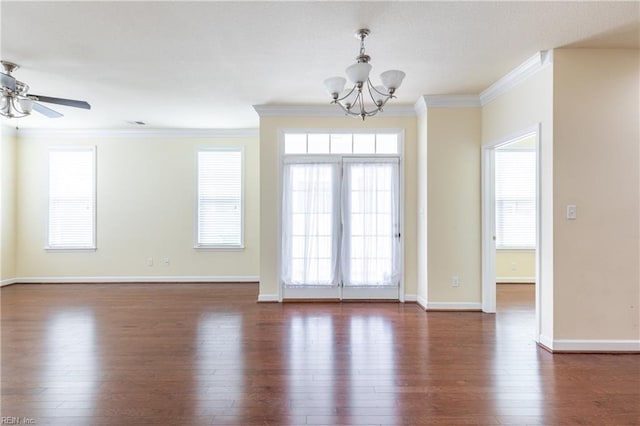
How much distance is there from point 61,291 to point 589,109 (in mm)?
7586

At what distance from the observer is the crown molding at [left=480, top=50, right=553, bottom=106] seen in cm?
329

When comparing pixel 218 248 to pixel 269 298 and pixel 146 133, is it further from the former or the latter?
pixel 146 133

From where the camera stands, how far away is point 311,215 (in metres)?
5.02

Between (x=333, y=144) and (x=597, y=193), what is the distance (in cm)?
312

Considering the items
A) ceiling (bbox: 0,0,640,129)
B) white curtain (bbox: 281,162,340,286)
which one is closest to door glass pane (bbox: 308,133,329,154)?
white curtain (bbox: 281,162,340,286)

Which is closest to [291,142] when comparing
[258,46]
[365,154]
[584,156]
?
[365,154]

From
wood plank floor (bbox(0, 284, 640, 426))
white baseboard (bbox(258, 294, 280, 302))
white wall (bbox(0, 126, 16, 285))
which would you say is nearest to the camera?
wood plank floor (bbox(0, 284, 640, 426))

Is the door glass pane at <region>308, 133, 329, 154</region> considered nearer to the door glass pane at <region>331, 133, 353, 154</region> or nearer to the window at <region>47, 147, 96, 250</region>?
the door glass pane at <region>331, 133, 353, 154</region>

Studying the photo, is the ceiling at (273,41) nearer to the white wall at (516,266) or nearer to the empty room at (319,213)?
the empty room at (319,213)

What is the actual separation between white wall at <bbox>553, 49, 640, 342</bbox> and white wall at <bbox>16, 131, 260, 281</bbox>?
4.71 m

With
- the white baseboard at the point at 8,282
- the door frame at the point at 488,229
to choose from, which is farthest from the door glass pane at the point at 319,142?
the white baseboard at the point at 8,282

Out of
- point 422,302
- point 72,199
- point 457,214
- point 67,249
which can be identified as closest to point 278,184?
point 457,214

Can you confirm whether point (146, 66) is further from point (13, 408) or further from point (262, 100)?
point (13, 408)

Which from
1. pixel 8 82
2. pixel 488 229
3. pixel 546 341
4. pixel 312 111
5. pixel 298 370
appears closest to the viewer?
pixel 298 370
